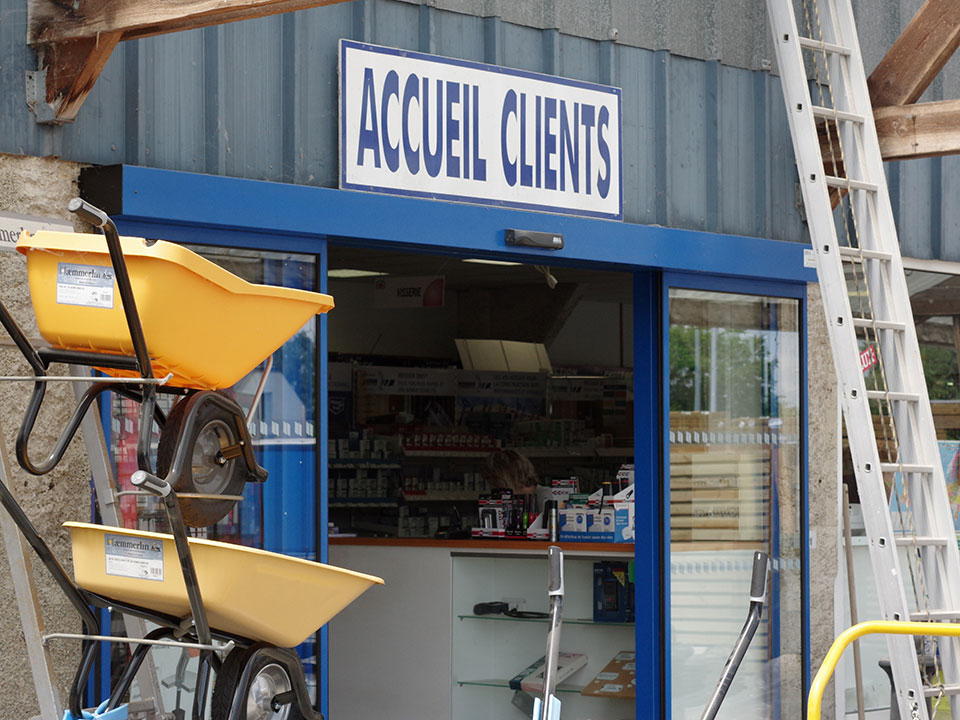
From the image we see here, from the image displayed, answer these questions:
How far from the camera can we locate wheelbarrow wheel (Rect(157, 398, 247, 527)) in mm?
3668

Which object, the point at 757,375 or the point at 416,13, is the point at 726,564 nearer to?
the point at 757,375

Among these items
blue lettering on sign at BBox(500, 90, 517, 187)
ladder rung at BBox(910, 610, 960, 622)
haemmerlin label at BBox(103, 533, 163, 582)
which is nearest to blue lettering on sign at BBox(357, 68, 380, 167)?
blue lettering on sign at BBox(500, 90, 517, 187)

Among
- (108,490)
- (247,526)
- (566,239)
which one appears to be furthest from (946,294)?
(108,490)

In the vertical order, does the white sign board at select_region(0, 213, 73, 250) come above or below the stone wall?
above

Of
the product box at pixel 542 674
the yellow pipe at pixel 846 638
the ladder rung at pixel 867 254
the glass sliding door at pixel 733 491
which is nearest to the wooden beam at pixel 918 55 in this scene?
the ladder rung at pixel 867 254

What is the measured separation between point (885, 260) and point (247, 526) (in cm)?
342

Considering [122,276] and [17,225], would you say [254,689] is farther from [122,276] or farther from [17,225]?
[17,225]

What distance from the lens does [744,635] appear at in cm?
385

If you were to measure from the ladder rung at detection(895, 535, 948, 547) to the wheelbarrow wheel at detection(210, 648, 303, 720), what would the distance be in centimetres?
344

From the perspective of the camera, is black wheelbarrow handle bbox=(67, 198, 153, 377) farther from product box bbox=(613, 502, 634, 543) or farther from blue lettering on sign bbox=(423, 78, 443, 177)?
product box bbox=(613, 502, 634, 543)

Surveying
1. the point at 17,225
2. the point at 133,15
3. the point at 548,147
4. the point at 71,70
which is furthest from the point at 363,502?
the point at 133,15

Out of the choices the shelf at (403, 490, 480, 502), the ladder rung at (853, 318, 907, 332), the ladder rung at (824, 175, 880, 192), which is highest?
the ladder rung at (824, 175, 880, 192)

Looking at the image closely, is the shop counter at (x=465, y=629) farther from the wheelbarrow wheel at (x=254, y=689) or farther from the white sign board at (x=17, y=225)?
the wheelbarrow wheel at (x=254, y=689)

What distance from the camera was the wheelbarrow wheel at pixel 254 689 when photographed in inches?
139
